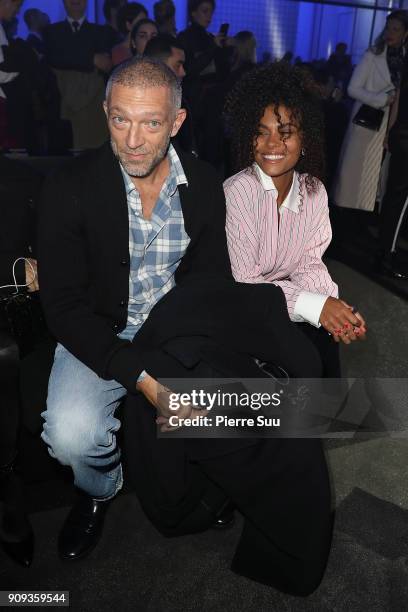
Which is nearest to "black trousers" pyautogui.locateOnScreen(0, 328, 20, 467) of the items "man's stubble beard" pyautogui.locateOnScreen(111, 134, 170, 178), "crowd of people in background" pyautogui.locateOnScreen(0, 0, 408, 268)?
"man's stubble beard" pyautogui.locateOnScreen(111, 134, 170, 178)

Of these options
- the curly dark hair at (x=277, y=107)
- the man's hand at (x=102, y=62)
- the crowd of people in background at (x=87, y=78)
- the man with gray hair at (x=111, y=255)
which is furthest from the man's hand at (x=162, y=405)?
the man's hand at (x=102, y=62)

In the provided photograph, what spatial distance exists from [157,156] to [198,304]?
522mm

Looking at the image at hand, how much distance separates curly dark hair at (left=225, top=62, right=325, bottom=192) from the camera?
221 cm

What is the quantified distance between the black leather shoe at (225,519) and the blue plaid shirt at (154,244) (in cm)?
70

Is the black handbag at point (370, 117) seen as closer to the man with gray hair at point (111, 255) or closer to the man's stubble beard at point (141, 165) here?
the man with gray hair at point (111, 255)

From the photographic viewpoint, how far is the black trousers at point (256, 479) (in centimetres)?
165

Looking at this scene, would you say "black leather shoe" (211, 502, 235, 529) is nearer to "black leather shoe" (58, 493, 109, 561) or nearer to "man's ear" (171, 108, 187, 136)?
"black leather shoe" (58, 493, 109, 561)

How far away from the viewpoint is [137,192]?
1.90 meters

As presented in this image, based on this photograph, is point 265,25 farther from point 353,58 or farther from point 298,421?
point 298,421

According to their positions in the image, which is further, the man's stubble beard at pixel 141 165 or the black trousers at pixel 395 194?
the black trousers at pixel 395 194

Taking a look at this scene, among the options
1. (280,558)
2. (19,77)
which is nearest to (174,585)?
(280,558)

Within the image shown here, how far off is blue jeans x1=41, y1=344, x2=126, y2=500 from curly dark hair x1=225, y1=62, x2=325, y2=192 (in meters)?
1.10

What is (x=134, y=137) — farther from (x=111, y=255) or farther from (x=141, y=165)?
(x=111, y=255)

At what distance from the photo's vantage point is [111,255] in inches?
73.3
